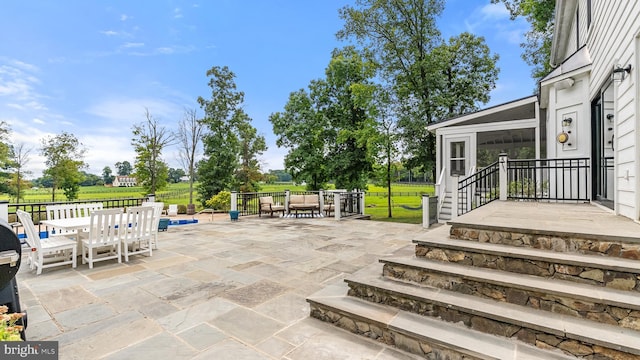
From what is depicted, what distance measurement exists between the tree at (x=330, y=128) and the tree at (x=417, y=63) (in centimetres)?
191

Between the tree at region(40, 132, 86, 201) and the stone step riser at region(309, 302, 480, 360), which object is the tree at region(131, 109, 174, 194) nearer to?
the tree at region(40, 132, 86, 201)

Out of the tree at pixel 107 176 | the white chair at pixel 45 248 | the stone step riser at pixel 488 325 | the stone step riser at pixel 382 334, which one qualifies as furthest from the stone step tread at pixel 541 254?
the tree at pixel 107 176

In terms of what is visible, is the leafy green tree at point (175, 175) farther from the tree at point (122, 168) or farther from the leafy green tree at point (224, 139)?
the tree at point (122, 168)

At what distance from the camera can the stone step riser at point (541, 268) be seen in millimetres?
2250

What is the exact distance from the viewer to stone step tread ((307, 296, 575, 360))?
2020 millimetres

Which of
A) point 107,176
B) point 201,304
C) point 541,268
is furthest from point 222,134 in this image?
point 107,176

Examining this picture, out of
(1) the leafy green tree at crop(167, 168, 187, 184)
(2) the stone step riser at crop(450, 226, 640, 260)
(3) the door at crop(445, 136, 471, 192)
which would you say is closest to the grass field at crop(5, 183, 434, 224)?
(1) the leafy green tree at crop(167, 168, 187, 184)

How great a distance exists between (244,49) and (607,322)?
18.5 metres

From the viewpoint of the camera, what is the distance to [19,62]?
12281 mm

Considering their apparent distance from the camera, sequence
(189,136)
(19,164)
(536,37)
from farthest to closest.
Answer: (189,136) < (19,164) < (536,37)

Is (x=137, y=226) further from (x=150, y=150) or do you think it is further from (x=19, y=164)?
(x=19, y=164)

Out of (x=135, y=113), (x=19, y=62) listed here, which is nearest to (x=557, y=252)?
(x=19, y=62)

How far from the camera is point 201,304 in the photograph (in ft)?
10.4

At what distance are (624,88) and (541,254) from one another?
8.14 ft
